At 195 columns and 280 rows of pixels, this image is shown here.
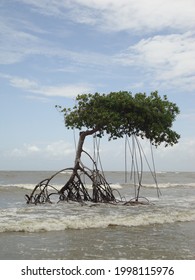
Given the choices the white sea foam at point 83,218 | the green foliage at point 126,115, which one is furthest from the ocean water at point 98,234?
the green foliage at point 126,115

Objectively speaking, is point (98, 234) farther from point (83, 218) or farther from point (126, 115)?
point (126, 115)

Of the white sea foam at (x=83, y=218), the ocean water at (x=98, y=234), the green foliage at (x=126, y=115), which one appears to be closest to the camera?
the ocean water at (x=98, y=234)

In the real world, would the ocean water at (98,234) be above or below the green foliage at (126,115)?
Answer: below

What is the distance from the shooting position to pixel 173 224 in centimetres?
1033

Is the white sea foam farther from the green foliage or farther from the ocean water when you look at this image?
the green foliage

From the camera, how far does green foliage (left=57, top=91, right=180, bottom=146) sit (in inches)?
527

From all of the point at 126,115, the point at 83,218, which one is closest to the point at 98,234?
the point at 83,218

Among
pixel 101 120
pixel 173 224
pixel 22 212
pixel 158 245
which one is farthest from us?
pixel 101 120

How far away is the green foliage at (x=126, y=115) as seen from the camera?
13.4 meters

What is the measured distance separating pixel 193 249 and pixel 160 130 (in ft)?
22.9

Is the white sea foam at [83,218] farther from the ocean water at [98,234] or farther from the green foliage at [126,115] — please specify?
the green foliage at [126,115]

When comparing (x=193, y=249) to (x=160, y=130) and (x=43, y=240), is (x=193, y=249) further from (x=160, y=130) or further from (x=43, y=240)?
(x=160, y=130)
